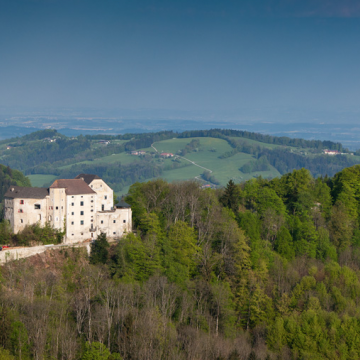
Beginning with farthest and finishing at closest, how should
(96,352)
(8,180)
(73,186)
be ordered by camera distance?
(8,180), (73,186), (96,352)

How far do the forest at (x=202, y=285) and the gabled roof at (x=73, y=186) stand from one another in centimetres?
691

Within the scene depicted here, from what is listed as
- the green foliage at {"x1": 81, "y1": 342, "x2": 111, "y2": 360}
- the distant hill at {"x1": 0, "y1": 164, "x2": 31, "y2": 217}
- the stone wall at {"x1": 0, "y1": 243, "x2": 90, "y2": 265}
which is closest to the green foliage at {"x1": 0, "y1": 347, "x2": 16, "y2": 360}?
the green foliage at {"x1": 81, "y1": 342, "x2": 111, "y2": 360}

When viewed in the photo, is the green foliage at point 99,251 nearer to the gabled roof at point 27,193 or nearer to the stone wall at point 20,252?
the stone wall at point 20,252

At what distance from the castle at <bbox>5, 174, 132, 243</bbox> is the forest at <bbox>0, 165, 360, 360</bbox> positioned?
3.33m

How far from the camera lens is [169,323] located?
55250 millimetres

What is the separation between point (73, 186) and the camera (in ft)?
226

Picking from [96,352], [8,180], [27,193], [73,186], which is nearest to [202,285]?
[96,352]

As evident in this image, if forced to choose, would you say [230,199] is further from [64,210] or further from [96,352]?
[96,352]

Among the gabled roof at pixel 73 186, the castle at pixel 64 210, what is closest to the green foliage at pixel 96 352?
the castle at pixel 64 210

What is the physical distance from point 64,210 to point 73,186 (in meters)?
3.15

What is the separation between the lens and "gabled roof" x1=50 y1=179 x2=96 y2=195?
223 feet

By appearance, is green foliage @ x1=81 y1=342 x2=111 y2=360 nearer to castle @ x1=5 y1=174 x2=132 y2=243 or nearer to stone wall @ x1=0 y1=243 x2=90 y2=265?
stone wall @ x1=0 y1=243 x2=90 y2=265

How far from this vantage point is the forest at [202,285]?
51562 millimetres

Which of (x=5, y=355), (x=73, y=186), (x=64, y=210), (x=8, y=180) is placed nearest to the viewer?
(x=5, y=355)
